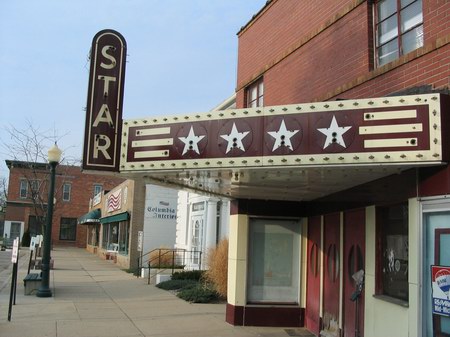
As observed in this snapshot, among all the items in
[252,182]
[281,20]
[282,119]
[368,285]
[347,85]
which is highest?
[281,20]

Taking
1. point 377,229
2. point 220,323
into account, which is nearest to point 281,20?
point 377,229

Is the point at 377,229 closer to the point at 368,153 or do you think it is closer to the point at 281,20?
the point at 368,153

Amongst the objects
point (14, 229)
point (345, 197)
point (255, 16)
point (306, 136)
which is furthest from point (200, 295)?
point (14, 229)

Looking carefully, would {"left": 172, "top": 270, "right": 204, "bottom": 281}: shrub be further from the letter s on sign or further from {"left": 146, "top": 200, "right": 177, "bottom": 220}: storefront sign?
the letter s on sign

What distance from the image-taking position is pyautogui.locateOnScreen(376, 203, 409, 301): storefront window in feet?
22.5

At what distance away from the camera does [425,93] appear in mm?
6215

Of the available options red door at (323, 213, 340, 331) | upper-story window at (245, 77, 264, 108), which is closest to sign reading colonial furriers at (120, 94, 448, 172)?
red door at (323, 213, 340, 331)

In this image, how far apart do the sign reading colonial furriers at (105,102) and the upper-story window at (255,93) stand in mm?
4177

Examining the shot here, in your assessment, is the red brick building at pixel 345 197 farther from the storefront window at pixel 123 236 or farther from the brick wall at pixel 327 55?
the storefront window at pixel 123 236

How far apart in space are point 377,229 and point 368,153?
188 cm

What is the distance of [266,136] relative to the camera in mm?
6703

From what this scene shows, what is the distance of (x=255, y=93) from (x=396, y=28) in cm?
546

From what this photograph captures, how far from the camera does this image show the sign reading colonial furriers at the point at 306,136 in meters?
5.93

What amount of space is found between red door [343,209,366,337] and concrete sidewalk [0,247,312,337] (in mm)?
1702
